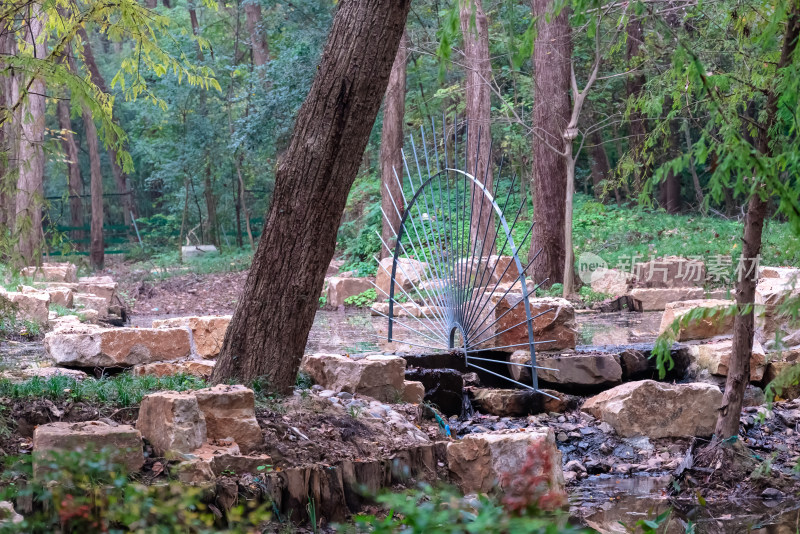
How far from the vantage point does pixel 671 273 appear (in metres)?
12.9

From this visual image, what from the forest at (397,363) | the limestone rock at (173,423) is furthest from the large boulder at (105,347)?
the limestone rock at (173,423)

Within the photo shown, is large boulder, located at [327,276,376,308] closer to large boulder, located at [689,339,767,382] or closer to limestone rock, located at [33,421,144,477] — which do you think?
large boulder, located at [689,339,767,382]

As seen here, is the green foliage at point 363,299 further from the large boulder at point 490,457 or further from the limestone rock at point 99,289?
the large boulder at point 490,457

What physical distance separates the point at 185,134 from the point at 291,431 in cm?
1942

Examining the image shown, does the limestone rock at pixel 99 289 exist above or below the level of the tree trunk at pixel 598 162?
below

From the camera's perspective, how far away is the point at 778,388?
10.7 ft

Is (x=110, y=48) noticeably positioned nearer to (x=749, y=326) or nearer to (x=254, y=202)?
(x=254, y=202)

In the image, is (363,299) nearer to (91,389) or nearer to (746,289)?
(746,289)

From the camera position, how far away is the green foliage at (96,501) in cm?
209

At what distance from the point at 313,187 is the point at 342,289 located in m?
9.62

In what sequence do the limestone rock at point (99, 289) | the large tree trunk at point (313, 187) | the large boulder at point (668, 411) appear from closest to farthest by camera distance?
1. the large tree trunk at point (313, 187)
2. the large boulder at point (668, 411)
3. the limestone rock at point (99, 289)

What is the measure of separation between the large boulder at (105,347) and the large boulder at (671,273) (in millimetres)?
8823

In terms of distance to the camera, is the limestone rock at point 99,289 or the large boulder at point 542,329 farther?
the limestone rock at point 99,289

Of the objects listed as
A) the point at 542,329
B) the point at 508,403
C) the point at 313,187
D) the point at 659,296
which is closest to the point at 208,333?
the point at 508,403
